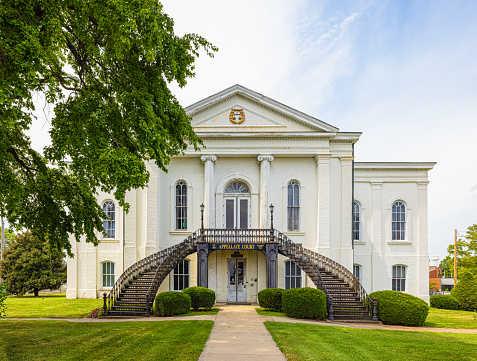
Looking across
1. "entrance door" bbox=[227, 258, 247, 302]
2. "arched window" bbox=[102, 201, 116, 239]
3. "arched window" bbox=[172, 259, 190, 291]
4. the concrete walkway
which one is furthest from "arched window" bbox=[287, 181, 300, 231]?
"arched window" bbox=[102, 201, 116, 239]

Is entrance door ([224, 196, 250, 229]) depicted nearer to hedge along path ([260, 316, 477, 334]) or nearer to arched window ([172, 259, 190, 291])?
arched window ([172, 259, 190, 291])

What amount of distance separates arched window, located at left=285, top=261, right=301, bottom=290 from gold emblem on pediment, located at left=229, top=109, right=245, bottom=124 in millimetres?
9352

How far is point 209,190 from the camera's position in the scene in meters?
23.9

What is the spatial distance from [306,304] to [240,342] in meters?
6.13

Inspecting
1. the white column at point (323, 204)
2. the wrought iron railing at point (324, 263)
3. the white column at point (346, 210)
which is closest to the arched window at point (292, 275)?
the white column at point (323, 204)

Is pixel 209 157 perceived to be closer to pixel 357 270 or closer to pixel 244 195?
pixel 244 195

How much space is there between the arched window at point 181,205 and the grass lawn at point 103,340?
962 centimetres

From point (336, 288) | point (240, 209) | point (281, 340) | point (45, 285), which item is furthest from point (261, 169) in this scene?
point (45, 285)

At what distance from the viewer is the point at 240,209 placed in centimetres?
2467

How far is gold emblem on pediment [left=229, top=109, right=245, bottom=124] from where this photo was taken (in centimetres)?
2427

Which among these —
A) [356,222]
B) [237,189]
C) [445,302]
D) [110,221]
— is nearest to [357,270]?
[356,222]

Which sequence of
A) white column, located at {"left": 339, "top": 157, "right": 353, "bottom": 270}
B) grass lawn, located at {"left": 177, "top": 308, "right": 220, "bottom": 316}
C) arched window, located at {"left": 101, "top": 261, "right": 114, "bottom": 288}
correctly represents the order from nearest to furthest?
grass lawn, located at {"left": 177, "top": 308, "right": 220, "bottom": 316} → white column, located at {"left": 339, "top": 157, "right": 353, "bottom": 270} → arched window, located at {"left": 101, "top": 261, "right": 114, "bottom": 288}

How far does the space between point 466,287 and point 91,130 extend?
2410cm

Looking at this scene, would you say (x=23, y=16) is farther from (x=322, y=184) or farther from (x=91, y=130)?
(x=322, y=184)
